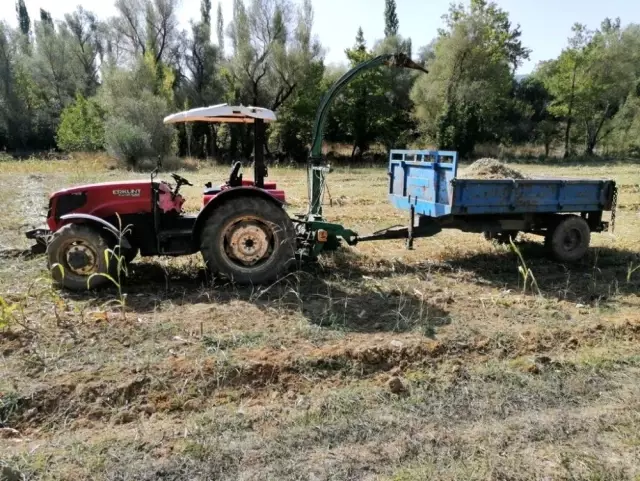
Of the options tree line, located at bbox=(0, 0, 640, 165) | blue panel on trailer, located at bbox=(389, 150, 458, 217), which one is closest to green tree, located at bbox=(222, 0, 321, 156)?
tree line, located at bbox=(0, 0, 640, 165)

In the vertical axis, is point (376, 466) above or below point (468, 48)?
below

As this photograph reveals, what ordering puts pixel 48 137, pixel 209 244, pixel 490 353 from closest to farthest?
pixel 490 353 < pixel 209 244 < pixel 48 137

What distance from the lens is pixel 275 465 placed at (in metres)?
2.78

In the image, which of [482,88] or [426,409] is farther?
[482,88]

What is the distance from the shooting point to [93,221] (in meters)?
5.25

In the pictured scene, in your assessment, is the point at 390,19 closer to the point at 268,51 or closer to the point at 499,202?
the point at 268,51

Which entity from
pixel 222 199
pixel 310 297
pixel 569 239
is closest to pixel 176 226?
pixel 222 199

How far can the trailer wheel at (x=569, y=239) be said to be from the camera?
6.99 metres

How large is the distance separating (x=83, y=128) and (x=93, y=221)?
28.3m

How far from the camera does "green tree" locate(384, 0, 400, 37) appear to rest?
2020 inches

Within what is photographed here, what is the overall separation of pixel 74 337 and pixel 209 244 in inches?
65.4

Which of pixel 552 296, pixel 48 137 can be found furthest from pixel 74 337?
pixel 48 137

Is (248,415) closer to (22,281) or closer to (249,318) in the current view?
(249,318)

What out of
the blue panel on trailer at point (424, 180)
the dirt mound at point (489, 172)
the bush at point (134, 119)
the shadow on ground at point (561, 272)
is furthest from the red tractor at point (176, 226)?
the bush at point (134, 119)
